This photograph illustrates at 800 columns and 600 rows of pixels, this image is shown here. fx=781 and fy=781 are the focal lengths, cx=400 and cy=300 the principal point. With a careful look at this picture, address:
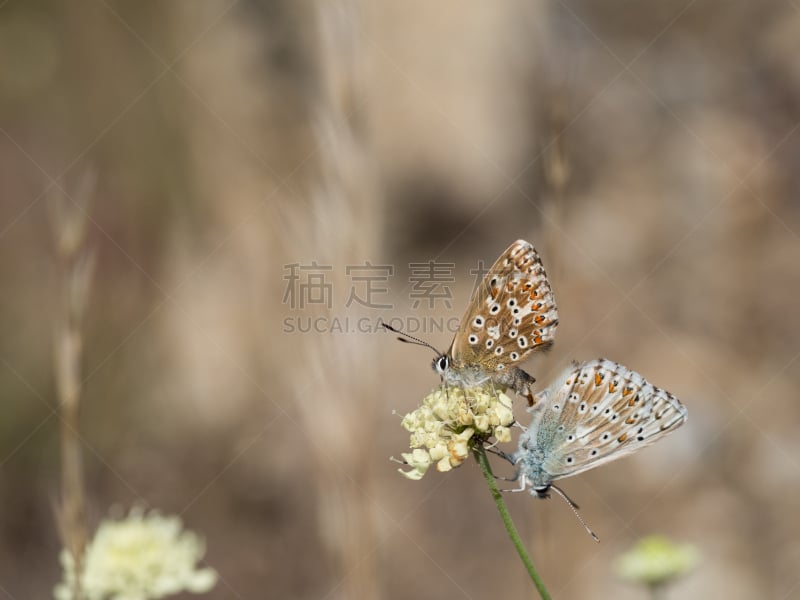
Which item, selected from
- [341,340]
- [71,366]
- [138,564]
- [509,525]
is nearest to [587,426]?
[509,525]

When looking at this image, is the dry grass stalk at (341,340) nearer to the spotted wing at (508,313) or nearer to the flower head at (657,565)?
the spotted wing at (508,313)

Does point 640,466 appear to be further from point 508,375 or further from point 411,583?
point 508,375

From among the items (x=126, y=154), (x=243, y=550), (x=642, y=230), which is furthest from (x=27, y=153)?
(x=642, y=230)

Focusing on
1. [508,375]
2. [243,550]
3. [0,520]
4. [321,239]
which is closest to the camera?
[508,375]

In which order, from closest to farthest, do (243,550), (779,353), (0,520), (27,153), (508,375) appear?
1. (508,375)
2. (0,520)
3. (243,550)
4. (779,353)
5. (27,153)

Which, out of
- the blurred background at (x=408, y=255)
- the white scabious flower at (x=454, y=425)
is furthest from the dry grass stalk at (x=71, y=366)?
the blurred background at (x=408, y=255)

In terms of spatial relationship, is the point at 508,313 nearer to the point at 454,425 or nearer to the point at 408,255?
the point at 454,425
